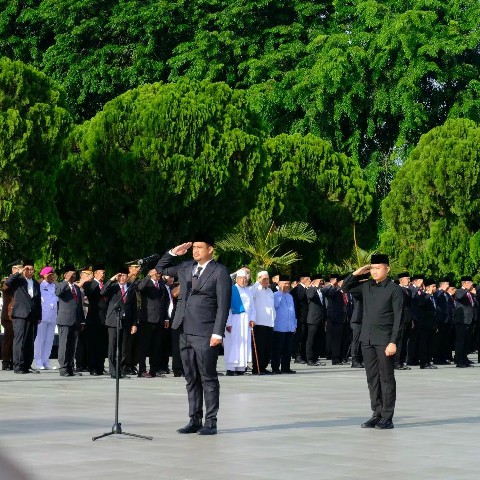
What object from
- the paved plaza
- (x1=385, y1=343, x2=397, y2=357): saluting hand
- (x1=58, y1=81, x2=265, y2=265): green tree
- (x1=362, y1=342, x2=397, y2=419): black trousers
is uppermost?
(x1=58, y1=81, x2=265, y2=265): green tree

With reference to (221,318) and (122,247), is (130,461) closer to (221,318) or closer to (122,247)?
→ (221,318)

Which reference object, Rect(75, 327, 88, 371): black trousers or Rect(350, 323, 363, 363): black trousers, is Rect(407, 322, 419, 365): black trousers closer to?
Rect(350, 323, 363, 363): black trousers

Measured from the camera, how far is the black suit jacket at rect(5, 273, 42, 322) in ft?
76.5

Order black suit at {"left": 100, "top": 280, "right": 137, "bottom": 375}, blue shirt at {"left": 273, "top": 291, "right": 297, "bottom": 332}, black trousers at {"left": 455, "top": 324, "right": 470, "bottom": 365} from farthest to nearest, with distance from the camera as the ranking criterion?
black trousers at {"left": 455, "top": 324, "right": 470, "bottom": 365}, blue shirt at {"left": 273, "top": 291, "right": 297, "bottom": 332}, black suit at {"left": 100, "top": 280, "right": 137, "bottom": 375}

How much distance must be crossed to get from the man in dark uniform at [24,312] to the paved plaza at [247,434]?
170 cm

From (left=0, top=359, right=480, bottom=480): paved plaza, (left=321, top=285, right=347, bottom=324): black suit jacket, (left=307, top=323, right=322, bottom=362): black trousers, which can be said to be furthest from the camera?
(left=321, top=285, right=347, bottom=324): black suit jacket

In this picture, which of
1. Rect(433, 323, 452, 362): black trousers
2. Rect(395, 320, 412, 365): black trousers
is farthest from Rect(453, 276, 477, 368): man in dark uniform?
Rect(395, 320, 412, 365): black trousers

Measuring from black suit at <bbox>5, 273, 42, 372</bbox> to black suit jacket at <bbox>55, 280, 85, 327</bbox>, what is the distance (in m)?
0.39

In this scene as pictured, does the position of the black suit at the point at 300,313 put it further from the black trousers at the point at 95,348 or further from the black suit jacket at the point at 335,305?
the black trousers at the point at 95,348

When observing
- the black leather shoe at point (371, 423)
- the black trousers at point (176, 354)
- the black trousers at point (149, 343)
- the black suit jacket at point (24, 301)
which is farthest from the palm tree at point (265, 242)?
the black leather shoe at point (371, 423)

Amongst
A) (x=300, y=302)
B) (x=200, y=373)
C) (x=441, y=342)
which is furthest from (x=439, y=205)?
(x=200, y=373)

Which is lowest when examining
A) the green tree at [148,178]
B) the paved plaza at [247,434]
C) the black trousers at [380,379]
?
the paved plaza at [247,434]

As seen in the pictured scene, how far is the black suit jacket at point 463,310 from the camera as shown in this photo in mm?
29438

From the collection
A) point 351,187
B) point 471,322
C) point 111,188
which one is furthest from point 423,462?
point 351,187
